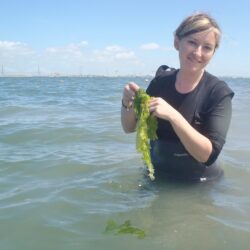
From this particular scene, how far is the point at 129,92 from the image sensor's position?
13.4 feet

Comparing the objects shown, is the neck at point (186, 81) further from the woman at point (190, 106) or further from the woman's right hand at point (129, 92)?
the woman's right hand at point (129, 92)

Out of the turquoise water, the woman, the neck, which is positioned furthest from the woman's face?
the turquoise water

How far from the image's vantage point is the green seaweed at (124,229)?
12.3ft

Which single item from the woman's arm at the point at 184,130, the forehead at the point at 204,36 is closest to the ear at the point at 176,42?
the forehead at the point at 204,36

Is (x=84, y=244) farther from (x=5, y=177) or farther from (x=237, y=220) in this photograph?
(x=5, y=177)

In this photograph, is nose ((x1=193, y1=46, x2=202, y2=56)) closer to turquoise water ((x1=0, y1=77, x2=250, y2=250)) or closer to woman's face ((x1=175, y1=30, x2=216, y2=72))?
woman's face ((x1=175, y1=30, x2=216, y2=72))

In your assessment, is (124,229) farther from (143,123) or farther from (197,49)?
(197,49)

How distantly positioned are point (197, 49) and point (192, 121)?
2.51 ft

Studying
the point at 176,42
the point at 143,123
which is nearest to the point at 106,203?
the point at 143,123

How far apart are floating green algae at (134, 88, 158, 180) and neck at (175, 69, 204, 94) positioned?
1.69ft

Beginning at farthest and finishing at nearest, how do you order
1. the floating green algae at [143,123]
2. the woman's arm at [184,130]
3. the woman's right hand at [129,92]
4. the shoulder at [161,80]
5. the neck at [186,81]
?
the shoulder at [161,80] → the neck at [186,81] → the woman's right hand at [129,92] → the floating green algae at [143,123] → the woman's arm at [184,130]

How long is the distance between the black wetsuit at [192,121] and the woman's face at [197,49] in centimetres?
29

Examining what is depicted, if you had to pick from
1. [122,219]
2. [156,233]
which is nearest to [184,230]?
[156,233]

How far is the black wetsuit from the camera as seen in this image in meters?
4.06
